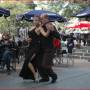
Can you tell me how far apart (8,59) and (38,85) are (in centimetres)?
340

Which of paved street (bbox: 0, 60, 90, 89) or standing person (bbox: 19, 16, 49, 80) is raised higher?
standing person (bbox: 19, 16, 49, 80)

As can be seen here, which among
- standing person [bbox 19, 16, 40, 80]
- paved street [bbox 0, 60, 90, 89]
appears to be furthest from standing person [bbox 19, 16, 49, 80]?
paved street [bbox 0, 60, 90, 89]

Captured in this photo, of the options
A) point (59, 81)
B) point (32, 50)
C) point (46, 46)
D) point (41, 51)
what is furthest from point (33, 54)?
point (59, 81)

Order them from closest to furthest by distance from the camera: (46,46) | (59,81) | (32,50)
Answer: (46,46), (32,50), (59,81)

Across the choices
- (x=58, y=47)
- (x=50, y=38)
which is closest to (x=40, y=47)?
(x=50, y=38)

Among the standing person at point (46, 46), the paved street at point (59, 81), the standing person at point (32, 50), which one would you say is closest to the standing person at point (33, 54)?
the standing person at point (32, 50)

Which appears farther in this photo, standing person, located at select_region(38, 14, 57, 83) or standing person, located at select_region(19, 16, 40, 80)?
standing person, located at select_region(19, 16, 40, 80)

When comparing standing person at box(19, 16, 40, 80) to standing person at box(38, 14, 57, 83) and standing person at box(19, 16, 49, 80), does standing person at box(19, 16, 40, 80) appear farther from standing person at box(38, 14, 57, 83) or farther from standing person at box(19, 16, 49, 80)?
standing person at box(38, 14, 57, 83)

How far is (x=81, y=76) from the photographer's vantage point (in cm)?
1595

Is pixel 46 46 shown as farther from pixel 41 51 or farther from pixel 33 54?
pixel 33 54

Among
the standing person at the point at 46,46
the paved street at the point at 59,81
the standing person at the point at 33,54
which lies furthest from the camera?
the standing person at the point at 33,54

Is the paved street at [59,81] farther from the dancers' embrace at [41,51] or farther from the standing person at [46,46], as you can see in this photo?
the standing person at [46,46]

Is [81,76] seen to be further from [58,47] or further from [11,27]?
[11,27]

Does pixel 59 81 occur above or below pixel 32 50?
below
